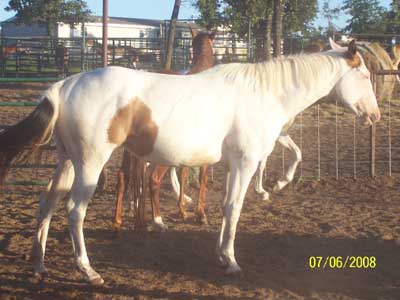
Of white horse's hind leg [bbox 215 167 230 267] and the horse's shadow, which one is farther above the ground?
white horse's hind leg [bbox 215 167 230 267]

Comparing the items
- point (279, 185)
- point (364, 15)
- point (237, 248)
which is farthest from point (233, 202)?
point (364, 15)

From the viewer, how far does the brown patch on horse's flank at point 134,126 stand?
448cm

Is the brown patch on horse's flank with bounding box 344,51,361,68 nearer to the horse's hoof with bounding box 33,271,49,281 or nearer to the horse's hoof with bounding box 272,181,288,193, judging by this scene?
the horse's hoof with bounding box 272,181,288,193

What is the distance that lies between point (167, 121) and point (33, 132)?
979 mm

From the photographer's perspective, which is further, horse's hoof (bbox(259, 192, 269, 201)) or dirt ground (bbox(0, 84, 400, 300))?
horse's hoof (bbox(259, 192, 269, 201))

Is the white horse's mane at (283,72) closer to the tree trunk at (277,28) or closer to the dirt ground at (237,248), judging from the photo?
the dirt ground at (237,248)

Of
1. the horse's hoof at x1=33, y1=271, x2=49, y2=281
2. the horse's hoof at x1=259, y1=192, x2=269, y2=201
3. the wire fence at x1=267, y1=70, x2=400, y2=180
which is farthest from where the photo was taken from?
the wire fence at x1=267, y1=70, x2=400, y2=180

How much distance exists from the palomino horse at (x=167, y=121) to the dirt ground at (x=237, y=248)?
24 cm

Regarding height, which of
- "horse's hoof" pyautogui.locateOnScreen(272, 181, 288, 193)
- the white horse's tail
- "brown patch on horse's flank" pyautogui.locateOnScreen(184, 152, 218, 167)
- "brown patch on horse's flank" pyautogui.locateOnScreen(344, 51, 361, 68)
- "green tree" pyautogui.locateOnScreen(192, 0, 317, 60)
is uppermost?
"green tree" pyautogui.locateOnScreen(192, 0, 317, 60)

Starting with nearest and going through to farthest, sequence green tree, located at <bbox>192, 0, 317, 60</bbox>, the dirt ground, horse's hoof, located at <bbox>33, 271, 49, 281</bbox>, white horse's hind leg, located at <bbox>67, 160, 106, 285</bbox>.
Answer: the dirt ground, white horse's hind leg, located at <bbox>67, 160, 106, 285</bbox>, horse's hoof, located at <bbox>33, 271, 49, 281</bbox>, green tree, located at <bbox>192, 0, 317, 60</bbox>

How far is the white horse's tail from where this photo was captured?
4.46m

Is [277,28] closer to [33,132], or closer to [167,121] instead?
[167,121]

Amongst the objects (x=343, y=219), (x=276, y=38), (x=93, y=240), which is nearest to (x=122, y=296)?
(x=93, y=240)

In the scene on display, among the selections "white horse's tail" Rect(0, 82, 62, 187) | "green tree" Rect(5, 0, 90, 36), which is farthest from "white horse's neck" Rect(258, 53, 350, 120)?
"green tree" Rect(5, 0, 90, 36)
